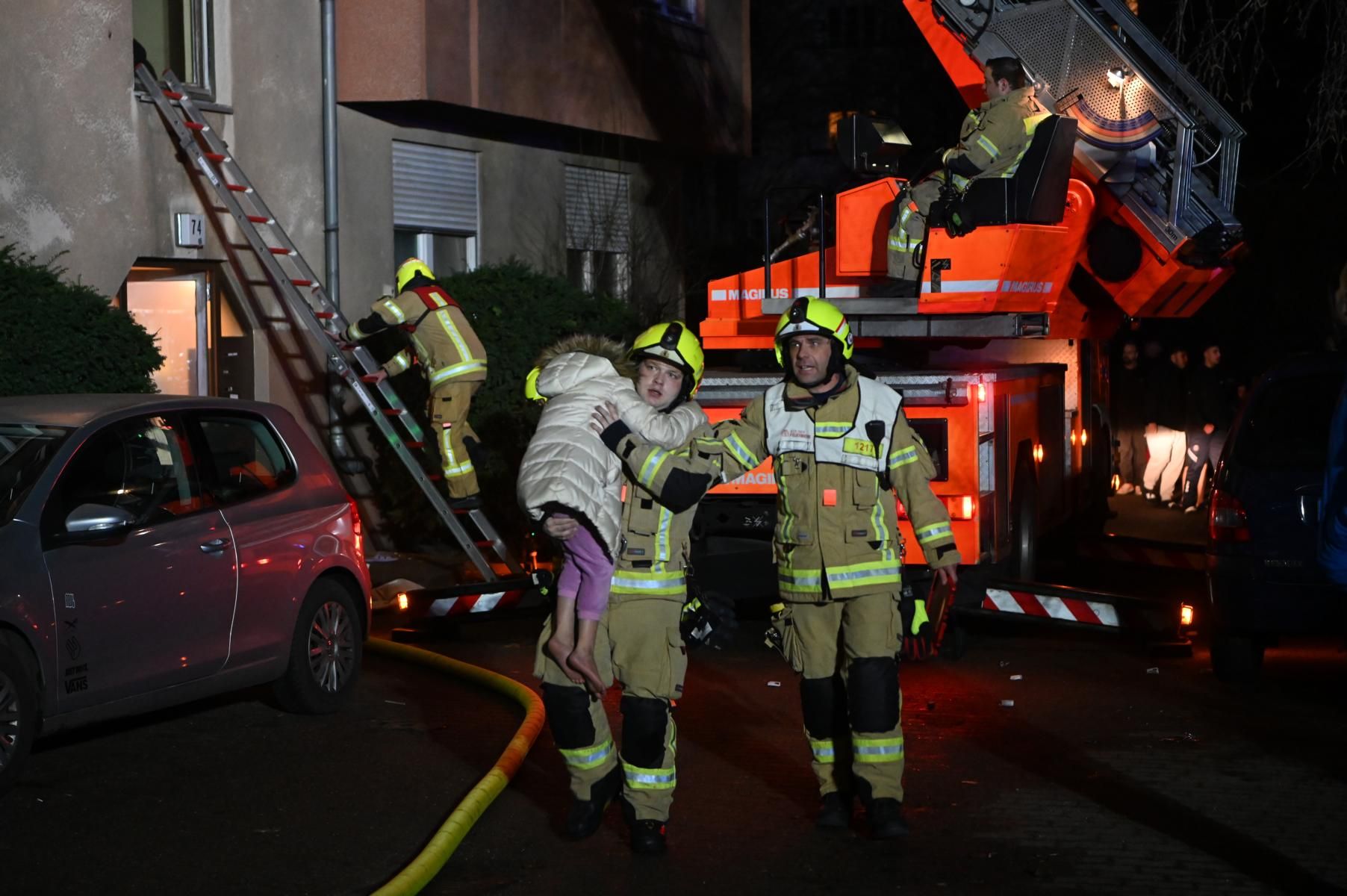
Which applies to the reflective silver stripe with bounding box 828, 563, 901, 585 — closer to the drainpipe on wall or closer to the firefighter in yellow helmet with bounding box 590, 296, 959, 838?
the firefighter in yellow helmet with bounding box 590, 296, 959, 838

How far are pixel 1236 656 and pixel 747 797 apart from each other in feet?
10.6

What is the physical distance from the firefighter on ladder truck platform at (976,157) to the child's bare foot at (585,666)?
5.02 m

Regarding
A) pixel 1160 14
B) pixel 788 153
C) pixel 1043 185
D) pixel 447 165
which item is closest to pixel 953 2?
pixel 1043 185

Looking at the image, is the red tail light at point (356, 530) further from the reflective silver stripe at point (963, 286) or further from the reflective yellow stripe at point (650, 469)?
the reflective silver stripe at point (963, 286)

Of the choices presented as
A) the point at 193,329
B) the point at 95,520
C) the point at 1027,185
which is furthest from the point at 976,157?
the point at 193,329

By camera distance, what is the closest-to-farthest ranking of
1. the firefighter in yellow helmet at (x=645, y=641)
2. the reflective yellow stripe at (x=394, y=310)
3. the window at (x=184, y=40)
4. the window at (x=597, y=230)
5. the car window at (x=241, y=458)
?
the firefighter in yellow helmet at (x=645, y=641) < the car window at (x=241, y=458) < the reflective yellow stripe at (x=394, y=310) < the window at (x=184, y=40) < the window at (x=597, y=230)

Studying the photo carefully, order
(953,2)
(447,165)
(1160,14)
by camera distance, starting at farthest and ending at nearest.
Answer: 1. (1160,14)
2. (447,165)
3. (953,2)

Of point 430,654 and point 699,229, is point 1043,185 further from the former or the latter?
point 699,229

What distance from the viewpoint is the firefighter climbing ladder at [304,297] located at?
12250mm

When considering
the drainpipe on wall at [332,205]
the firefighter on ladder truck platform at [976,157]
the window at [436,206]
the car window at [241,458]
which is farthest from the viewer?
the window at [436,206]

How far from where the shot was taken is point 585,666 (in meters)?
5.78

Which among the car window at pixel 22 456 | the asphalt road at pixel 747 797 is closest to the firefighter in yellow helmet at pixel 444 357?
the asphalt road at pixel 747 797

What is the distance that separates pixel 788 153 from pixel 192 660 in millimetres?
29724

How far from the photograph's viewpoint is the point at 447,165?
16500 mm
